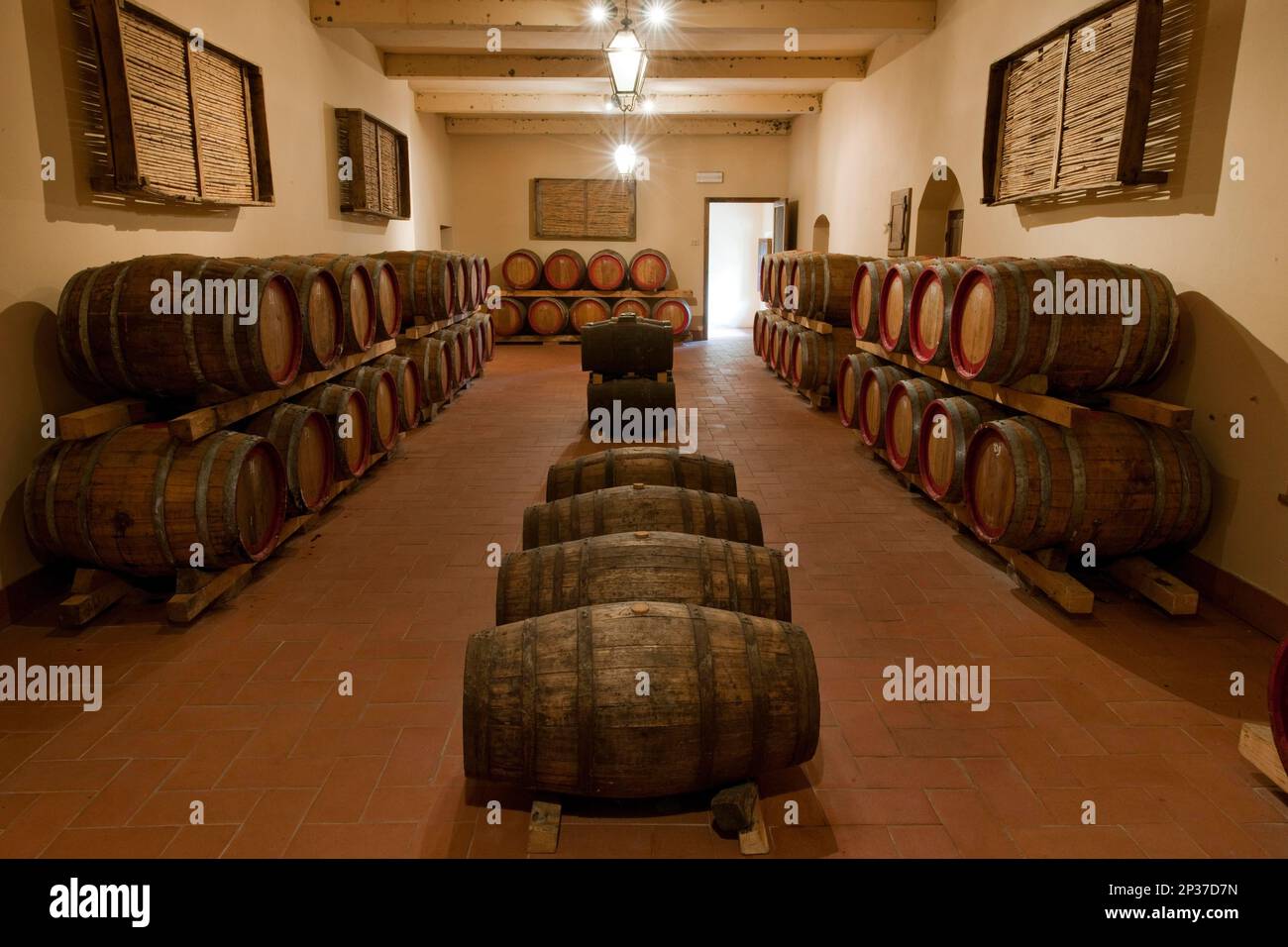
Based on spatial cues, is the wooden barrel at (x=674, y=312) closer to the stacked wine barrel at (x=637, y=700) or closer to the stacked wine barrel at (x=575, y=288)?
the stacked wine barrel at (x=575, y=288)

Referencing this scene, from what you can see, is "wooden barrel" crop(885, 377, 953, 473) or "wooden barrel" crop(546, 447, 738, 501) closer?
"wooden barrel" crop(546, 447, 738, 501)

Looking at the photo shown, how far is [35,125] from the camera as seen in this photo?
4.01 m

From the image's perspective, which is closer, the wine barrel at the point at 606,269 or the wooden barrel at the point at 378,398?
the wooden barrel at the point at 378,398

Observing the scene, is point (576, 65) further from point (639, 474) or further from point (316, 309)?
point (639, 474)

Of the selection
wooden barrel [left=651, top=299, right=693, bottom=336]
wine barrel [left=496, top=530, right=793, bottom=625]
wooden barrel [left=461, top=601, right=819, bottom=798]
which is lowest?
wooden barrel [left=461, top=601, right=819, bottom=798]

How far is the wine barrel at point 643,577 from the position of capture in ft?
9.02

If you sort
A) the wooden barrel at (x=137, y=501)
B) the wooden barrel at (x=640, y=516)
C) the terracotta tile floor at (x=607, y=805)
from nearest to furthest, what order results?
the terracotta tile floor at (x=607, y=805) < the wooden barrel at (x=640, y=516) < the wooden barrel at (x=137, y=501)

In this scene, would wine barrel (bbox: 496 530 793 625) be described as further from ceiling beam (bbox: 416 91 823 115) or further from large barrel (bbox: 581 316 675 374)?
ceiling beam (bbox: 416 91 823 115)

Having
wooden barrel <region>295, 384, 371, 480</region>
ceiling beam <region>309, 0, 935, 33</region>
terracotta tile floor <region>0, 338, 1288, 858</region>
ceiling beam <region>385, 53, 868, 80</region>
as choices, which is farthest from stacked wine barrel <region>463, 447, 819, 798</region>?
ceiling beam <region>385, 53, 868, 80</region>

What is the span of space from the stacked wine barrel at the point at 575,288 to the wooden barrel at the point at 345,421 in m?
8.62

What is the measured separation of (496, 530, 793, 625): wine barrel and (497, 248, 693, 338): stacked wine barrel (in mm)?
11788

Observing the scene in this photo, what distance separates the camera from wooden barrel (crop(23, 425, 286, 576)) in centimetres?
381

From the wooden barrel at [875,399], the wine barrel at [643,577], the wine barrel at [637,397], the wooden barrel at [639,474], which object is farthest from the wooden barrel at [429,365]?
the wine barrel at [643,577]

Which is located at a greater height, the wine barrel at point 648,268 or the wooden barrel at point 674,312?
the wine barrel at point 648,268
